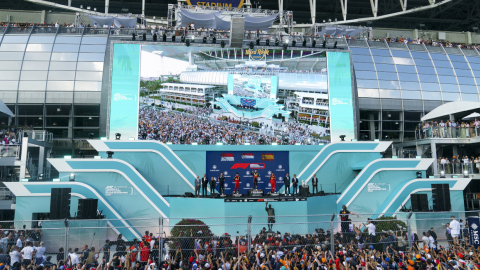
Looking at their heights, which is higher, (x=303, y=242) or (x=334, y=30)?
(x=334, y=30)

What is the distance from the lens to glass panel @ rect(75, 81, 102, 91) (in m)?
36.2

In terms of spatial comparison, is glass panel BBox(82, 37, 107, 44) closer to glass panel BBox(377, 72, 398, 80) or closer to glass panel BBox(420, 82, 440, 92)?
glass panel BBox(377, 72, 398, 80)

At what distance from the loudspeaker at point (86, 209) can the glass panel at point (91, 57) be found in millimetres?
20033

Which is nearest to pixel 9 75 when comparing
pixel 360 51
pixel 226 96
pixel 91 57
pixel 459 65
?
pixel 91 57

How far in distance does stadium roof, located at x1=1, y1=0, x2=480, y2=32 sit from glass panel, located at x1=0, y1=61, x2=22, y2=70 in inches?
890

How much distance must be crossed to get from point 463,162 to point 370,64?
1414cm

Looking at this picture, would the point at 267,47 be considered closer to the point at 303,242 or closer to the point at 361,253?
the point at 303,242

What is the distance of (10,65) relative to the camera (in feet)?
120

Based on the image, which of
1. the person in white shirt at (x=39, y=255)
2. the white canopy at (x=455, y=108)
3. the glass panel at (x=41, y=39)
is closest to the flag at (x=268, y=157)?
the white canopy at (x=455, y=108)

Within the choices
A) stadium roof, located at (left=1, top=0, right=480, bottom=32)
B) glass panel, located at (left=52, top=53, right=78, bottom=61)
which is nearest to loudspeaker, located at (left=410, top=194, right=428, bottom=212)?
glass panel, located at (left=52, top=53, right=78, bottom=61)

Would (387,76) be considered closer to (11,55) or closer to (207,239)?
(207,239)

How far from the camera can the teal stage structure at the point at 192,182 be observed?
81.3 ft

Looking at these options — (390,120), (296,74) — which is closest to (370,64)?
(390,120)

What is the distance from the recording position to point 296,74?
3469cm
